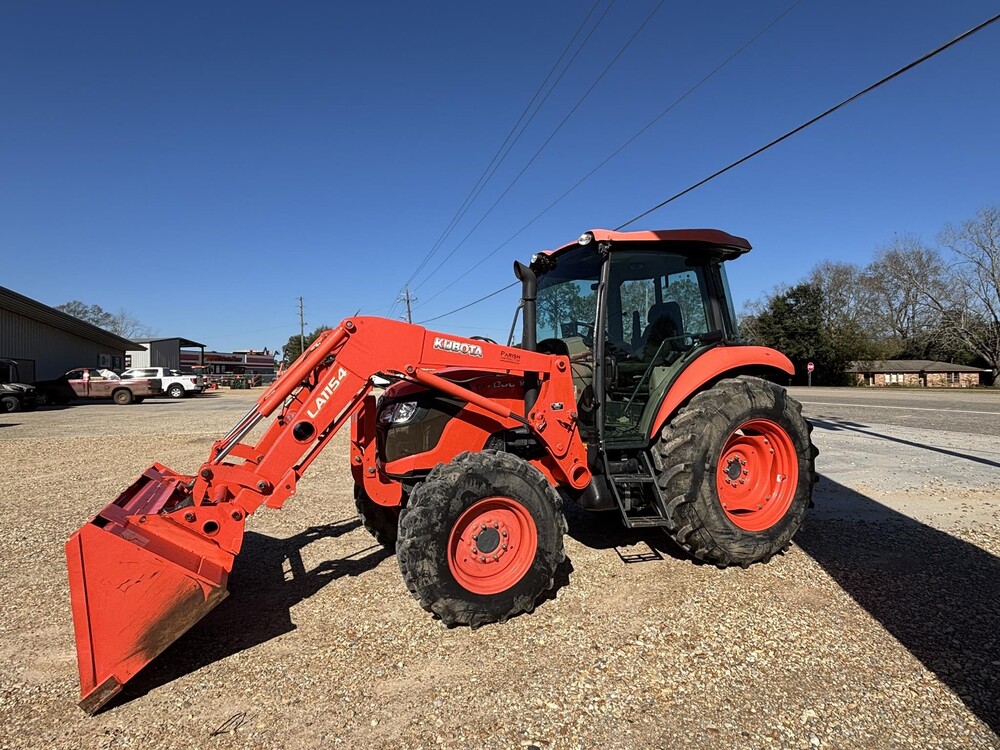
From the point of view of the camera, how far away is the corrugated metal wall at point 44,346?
25.0 metres

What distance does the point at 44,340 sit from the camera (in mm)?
27797

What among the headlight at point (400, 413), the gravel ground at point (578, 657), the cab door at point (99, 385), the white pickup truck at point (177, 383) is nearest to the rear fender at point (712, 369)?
the gravel ground at point (578, 657)


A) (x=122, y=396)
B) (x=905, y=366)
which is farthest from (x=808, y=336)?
(x=122, y=396)

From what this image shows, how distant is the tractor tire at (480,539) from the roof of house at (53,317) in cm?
2829

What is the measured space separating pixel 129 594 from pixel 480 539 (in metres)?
1.75

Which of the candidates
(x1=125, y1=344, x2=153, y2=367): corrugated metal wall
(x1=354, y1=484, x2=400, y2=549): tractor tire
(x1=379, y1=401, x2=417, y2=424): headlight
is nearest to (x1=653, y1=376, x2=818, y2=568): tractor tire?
(x1=379, y1=401, x2=417, y2=424): headlight

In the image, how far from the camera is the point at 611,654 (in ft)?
9.82

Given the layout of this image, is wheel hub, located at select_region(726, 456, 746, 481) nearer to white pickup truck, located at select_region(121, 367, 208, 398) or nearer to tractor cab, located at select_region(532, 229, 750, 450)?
tractor cab, located at select_region(532, 229, 750, 450)

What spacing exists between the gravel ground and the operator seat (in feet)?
5.32

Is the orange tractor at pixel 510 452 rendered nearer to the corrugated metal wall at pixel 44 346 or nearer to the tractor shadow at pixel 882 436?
the tractor shadow at pixel 882 436

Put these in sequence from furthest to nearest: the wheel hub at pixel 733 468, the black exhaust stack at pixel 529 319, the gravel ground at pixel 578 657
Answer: the wheel hub at pixel 733 468 → the black exhaust stack at pixel 529 319 → the gravel ground at pixel 578 657

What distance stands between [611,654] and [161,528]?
2.43 meters

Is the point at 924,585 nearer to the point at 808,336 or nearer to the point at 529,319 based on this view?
the point at 529,319

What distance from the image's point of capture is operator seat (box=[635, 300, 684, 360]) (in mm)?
4496
